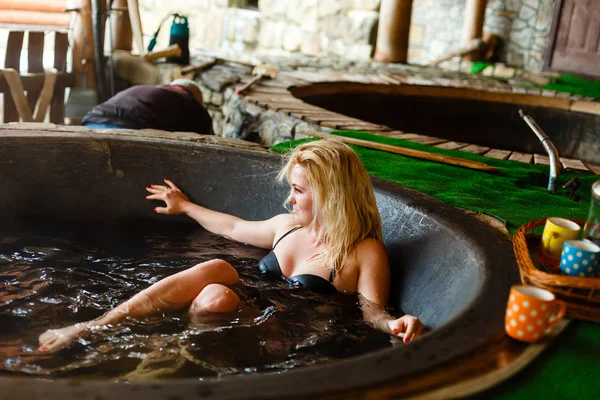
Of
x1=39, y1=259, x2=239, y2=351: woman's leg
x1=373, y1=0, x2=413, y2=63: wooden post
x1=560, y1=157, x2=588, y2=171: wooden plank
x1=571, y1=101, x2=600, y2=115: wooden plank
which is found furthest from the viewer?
x1=373, y1=0, x2=413, y2=63: wooden post

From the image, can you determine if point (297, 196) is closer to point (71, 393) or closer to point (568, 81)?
point (71, 393)

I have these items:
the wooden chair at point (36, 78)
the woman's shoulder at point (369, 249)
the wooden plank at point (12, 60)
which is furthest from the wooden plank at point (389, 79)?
the woman's shoulder at point (369, 249)

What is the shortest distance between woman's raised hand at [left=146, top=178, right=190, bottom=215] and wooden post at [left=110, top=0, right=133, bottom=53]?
535 centimetres

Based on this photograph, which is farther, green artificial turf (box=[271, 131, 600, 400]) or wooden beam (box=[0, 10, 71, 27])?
wooden beam (box=[0, 10, 71, 27])

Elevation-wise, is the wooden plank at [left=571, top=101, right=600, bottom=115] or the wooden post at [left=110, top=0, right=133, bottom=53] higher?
the wooden post at [left=110, top=0, right=133, bottom=53]

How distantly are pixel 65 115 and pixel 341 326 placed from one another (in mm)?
5756

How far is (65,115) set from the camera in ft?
23.3

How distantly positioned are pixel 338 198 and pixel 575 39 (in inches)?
280

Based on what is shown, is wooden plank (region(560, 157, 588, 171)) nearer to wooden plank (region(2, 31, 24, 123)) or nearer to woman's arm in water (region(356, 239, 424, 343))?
woman's arm in water (region(356, 239, 424, 343))

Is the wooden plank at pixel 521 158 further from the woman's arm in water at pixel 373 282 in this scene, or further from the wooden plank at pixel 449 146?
the woman's arm in water at pixel 373 282

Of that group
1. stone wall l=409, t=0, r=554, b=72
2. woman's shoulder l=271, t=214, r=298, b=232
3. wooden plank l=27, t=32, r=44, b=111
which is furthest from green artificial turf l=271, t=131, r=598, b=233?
stone wall l=409, t=0, r=554, b=72

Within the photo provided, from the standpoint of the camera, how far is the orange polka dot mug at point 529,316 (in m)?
1.50

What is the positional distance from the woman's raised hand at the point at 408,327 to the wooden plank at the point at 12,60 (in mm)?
5539

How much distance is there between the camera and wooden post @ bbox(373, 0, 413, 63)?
8663 millimetres
